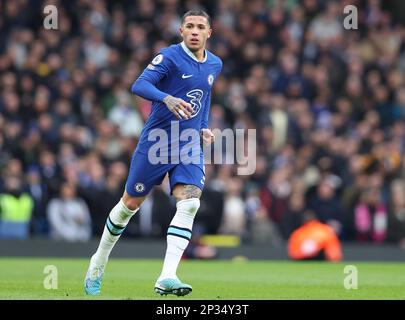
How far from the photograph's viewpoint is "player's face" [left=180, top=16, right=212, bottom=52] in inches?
420

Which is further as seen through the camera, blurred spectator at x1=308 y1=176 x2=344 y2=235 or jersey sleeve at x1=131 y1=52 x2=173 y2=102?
blurred spectator at x1=308 y1=176 x2=344 y2=235

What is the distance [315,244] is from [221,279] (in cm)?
584

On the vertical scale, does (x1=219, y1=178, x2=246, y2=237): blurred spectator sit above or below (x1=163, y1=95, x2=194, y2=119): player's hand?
above

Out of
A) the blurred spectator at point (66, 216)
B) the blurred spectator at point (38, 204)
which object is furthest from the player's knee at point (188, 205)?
the blurred spectator at point (38, 204)

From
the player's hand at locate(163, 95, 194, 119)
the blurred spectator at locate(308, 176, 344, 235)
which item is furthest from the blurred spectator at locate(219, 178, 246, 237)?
the player's hand at locate(163, 95, 194, 119)

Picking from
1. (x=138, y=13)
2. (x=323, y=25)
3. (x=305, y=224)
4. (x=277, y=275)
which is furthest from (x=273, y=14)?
(x=277, y=275)

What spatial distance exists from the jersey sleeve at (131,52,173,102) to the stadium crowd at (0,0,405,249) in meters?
9.54

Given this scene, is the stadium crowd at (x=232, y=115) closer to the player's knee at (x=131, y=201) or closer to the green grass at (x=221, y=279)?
the green grass at (x=221, y=279)

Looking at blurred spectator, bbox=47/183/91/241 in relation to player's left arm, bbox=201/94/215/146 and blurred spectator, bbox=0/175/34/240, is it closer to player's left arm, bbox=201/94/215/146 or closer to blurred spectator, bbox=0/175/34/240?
blurred spectator, bbox=0/175/34/240

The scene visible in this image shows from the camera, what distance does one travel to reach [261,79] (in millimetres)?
24469

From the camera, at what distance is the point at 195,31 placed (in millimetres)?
10695

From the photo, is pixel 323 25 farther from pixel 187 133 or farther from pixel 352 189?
pixel 187 133

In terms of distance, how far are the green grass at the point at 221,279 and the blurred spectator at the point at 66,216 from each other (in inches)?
39.0

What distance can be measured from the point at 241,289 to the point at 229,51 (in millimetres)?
14014
